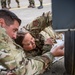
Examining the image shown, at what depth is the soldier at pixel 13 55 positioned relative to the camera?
103 inches

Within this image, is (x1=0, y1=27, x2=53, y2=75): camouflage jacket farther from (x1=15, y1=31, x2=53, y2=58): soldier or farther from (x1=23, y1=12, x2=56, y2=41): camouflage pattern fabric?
(x1=23, y1=12, x2=56, y2=41): camouflage pattern fabric

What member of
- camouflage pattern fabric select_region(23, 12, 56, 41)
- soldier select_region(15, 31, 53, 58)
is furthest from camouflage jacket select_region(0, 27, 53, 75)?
camouflage pattern fabric select_region(23, 12, 56, 41)

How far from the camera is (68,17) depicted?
7.95 feet

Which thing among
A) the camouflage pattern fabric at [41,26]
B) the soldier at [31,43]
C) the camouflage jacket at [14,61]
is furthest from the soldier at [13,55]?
the camouflage pattern fabric at [41,26]

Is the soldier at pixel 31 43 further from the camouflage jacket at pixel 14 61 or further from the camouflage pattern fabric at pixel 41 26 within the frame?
the camouflage jacket at pixel 14 61

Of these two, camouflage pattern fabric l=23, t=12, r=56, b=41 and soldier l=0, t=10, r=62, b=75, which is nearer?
soldier l=0, t=10, r=62, b=75

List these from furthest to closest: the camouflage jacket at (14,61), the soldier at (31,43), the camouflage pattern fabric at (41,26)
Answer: the camouflage pattern fabric at (41,26), the soldier at (31,43), the camouflage jacket at (14,61)

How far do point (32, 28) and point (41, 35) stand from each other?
0.45 feet

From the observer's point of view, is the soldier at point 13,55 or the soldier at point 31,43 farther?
the soldier at point 31,43

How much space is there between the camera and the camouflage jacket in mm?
2616

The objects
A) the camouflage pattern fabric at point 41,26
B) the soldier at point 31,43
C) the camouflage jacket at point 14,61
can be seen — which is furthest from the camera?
the camouflage pattern fabric at point 41,26

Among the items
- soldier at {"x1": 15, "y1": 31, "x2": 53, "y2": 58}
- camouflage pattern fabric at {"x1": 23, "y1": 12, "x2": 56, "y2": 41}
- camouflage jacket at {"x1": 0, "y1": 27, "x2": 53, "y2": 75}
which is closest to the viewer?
camouflage jacket at {"x1": 0, "y1": 27, "x2": 53, "y2": 75}

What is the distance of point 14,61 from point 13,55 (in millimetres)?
52

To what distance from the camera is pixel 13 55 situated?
2629 millimetres
